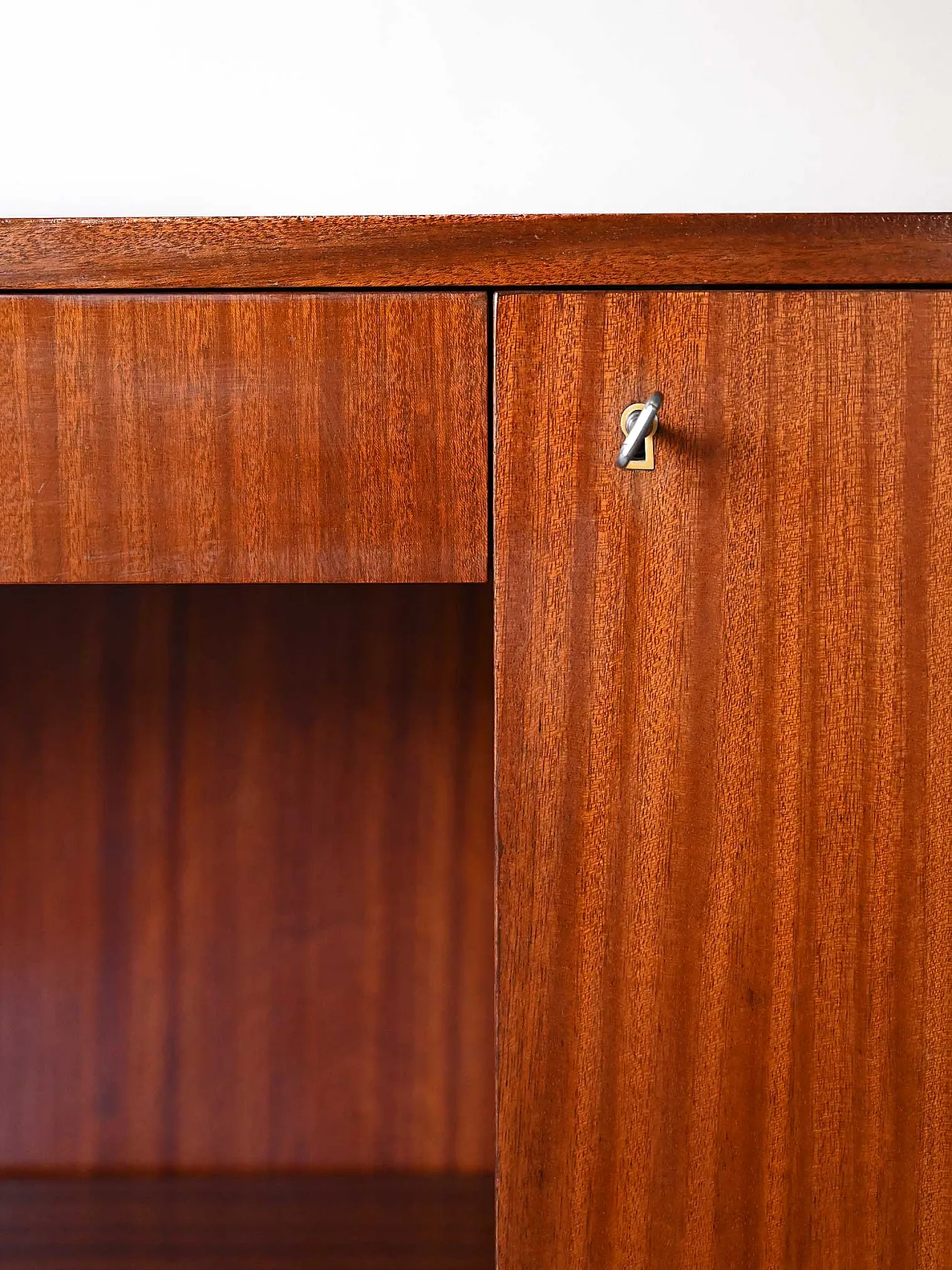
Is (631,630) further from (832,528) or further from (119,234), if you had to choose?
(119,234)

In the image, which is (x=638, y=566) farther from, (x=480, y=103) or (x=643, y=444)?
(x=480, y=103)

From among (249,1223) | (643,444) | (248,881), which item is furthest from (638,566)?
(249,1223)

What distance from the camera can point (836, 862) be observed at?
436mm

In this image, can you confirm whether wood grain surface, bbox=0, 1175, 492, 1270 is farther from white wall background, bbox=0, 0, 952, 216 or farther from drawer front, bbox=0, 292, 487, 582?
white wall background, bbox=0, 0, 952, 216

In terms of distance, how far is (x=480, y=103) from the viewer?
2.48 ft

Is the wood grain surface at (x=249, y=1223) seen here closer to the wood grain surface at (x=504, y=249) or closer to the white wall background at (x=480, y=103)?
the wood grain surface at (x=504, y=249)

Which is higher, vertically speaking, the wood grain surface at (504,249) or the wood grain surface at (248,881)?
the wood grain surface at (504,249)

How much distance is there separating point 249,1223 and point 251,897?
0.81 ft

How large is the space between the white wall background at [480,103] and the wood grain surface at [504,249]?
1.24 ft

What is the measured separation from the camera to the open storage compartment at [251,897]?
2.56ft

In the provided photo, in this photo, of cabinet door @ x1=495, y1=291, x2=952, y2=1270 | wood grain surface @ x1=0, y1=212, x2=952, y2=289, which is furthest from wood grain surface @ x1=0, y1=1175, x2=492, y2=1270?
wood grain surface @ x1=0, y1=212, x2=952, y2=289

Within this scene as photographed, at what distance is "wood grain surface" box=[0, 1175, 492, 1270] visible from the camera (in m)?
0.69

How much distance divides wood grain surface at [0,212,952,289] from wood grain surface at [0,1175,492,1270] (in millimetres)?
682

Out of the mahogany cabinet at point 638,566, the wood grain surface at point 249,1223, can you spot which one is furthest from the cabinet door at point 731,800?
the wood grain surface at point 249,1223
